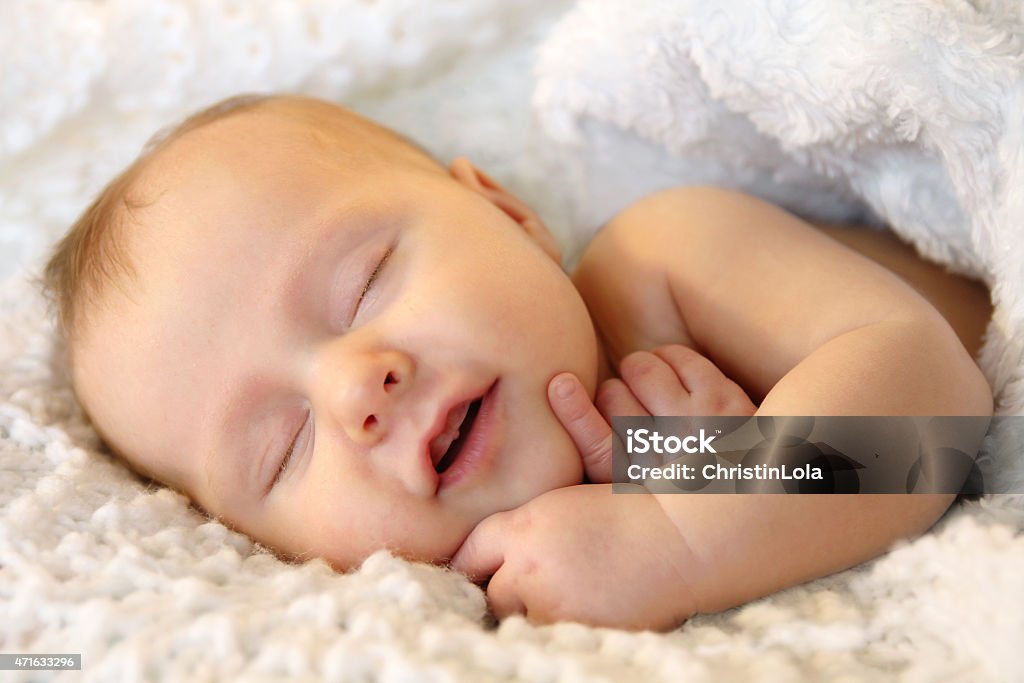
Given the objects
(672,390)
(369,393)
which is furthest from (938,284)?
(369,393)

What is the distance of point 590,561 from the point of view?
871 millimetres

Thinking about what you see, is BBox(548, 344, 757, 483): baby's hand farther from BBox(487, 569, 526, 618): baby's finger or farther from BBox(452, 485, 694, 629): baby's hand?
BBox(487, 569, 526, 618): baby's finger

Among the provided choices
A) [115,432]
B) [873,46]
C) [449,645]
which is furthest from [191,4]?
[449,645]

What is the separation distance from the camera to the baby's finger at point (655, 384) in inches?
42.9

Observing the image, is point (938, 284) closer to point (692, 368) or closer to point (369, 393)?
point (692, 368)

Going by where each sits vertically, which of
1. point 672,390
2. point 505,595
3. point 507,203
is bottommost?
point 505,595

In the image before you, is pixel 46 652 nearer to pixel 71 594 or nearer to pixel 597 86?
pixel 71 594

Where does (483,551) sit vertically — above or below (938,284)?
below

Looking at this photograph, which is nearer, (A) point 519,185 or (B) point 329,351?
(B) point 329,351

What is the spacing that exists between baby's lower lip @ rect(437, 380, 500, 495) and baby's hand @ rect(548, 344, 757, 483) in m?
0.07

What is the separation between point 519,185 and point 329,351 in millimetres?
649

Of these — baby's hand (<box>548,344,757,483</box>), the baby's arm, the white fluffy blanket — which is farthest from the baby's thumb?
the white fluffy blanket

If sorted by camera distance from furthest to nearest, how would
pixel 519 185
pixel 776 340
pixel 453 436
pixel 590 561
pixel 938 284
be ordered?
pixel 519 185, pixel 938 284, pixel 776 340, pixel 453 436, pixel 590 561

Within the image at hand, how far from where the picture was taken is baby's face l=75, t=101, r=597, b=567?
0.96 metres
